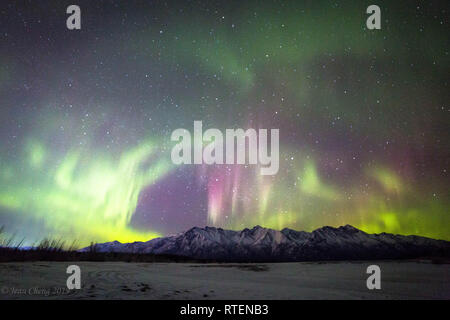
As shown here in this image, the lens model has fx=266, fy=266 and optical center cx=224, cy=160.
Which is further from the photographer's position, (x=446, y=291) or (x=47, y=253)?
(x=47, y=253)

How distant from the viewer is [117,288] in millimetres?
6961

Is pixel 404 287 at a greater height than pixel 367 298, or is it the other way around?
pixel 367 298
